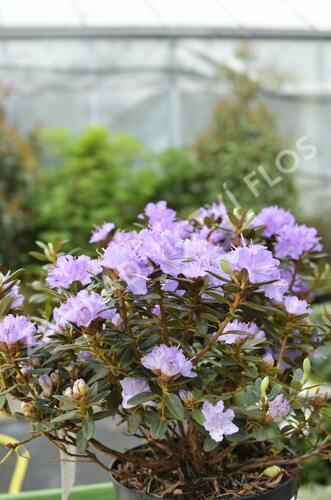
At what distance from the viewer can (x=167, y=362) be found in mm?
776

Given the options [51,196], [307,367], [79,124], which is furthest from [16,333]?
[79,124]

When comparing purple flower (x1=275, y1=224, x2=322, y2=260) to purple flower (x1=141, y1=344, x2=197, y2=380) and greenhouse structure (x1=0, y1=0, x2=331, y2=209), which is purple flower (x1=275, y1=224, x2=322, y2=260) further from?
greenhouse structure (x1=0, y1=0, x2=331, y2=209)

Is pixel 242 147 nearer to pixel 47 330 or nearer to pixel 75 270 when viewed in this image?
pixel 47 330

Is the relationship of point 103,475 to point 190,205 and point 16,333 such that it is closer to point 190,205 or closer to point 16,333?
point 16,333

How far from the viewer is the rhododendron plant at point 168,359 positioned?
777 mm

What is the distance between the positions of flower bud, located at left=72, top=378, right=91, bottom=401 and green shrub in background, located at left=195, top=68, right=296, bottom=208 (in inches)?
177

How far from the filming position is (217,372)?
34.9 inches

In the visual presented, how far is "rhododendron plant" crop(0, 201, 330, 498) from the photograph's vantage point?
78cm

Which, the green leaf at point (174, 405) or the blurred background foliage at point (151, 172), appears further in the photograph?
the blurred background foliage at point (151, 172)

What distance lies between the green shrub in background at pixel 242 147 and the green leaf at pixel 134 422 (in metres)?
4.48

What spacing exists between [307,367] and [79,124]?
18.7 ft

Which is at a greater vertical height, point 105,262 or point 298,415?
point 105,262

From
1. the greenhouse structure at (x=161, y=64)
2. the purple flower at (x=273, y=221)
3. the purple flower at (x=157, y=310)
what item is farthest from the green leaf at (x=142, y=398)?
the greenhouse structure at (x=161, y=64)

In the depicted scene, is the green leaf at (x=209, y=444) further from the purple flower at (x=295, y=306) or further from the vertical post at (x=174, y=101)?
the vertical post at (x=174, y=101)
